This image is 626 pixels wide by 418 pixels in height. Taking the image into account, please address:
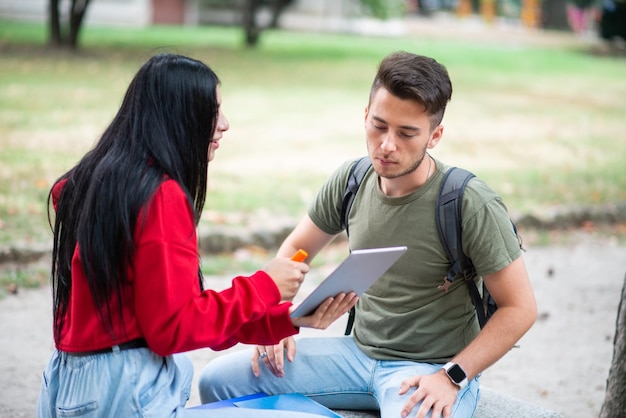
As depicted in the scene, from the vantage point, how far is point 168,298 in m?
2.30

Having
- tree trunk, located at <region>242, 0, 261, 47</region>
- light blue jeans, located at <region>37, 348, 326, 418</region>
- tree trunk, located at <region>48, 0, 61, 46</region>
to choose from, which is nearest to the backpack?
light blue jeans, located at <region>37, 348, 326, 418</region>

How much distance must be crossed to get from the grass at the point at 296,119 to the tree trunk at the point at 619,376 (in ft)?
6.66

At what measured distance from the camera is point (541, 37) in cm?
3447

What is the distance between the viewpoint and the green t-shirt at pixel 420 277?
2832 millimetres

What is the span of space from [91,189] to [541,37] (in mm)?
34068

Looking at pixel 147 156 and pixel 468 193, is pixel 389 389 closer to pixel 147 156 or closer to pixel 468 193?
pixel 468 193

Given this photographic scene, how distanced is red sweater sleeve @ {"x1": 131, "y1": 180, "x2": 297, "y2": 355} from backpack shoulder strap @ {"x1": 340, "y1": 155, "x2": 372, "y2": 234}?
839mm

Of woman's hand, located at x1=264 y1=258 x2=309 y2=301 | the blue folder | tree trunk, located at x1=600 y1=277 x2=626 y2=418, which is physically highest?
woman's hand, located at x1=264 y1=258 x2=309 y2=301

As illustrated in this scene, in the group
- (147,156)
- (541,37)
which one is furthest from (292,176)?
(541,37)

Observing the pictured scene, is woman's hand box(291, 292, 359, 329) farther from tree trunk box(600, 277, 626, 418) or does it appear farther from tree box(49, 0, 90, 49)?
tree box(49, 0, 90, 49)

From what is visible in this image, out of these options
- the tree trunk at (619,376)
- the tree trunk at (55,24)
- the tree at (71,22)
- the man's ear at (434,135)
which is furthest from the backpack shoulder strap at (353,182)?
the tree trunk at (55,24)

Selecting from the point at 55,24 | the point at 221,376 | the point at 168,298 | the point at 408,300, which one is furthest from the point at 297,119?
the point at 168,298

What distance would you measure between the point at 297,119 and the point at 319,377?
995 cm

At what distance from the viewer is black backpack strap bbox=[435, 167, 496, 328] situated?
2854mm
